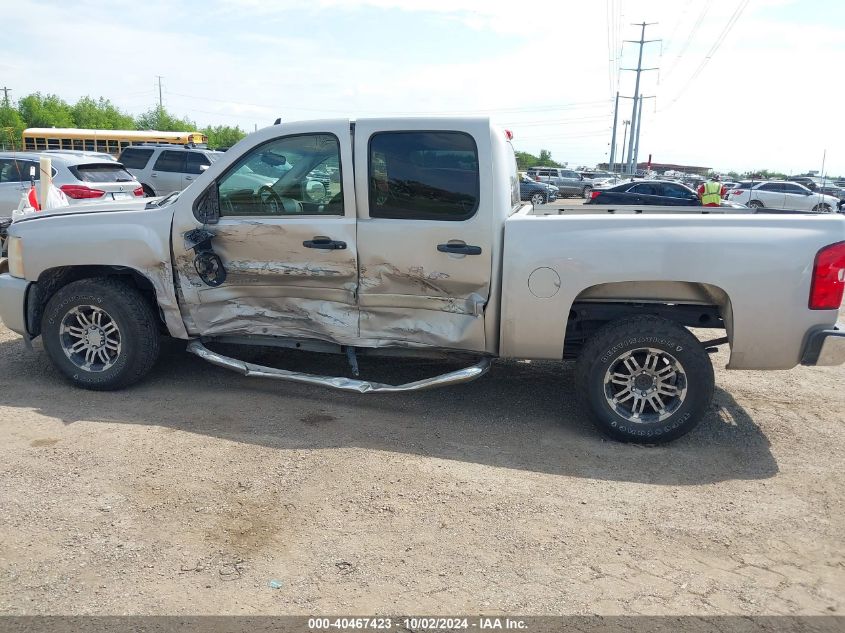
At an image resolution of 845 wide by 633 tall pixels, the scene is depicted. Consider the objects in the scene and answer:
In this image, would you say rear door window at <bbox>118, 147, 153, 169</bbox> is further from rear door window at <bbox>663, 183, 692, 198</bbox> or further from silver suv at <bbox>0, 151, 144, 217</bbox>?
rear door window at <bbox>663, 183, 692, 198</bbox>

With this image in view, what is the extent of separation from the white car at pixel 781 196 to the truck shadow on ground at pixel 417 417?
23.6m

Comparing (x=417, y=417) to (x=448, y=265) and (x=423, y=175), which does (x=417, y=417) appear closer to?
(x=448, y=265)

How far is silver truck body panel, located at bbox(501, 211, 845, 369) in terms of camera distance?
441 centimetres

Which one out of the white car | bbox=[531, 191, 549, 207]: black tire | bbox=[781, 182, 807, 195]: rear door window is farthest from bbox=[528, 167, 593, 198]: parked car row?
bbox=[781, 182, 807, 195]: rear door window

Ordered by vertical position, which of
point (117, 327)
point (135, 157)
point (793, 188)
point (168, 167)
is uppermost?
point (135, 157)

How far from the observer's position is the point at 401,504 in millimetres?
3898

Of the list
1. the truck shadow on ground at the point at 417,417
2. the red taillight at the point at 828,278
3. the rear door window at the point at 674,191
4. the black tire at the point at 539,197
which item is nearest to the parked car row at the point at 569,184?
the black tire at the point at 539,197

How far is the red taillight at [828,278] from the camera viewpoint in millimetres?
4336

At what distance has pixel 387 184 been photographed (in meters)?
4.96

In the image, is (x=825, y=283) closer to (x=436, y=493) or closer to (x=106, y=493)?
(x=436, y=493)

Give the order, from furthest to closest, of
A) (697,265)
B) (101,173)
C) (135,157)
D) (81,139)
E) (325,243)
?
1. (81,139)
2. (135,157)
3. (101,173)
4. (325,243)
5. (697,265)

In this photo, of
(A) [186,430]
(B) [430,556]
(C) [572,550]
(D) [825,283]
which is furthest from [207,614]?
(D) [825,283]

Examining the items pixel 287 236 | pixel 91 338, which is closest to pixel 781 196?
pixel 287 236

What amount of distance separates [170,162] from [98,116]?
6339 centimetres
